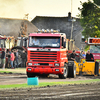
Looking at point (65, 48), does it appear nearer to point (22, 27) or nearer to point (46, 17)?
point (22, 27)

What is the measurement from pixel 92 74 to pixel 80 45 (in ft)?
211

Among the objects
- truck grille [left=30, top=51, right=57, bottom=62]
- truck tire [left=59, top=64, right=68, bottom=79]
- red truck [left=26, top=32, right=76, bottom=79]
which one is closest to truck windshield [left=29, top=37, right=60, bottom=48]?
red truck [left=26, top=32, right=76, bottom=79]

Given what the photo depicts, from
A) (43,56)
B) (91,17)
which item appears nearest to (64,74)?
(43,56)

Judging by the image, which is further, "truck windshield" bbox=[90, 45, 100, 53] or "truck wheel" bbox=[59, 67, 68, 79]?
"truck windshield" bbox=[90, 45, 100, 53]

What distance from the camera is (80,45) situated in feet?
301

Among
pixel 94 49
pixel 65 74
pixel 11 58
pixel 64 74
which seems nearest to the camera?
pixel 64 74

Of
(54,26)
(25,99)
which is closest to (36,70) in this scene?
(25,99)

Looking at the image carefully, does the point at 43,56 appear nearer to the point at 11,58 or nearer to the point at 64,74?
the point at 64,74

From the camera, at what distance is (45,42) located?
2273cm

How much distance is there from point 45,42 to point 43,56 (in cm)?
90

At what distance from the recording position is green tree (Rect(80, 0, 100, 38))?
53.4 m

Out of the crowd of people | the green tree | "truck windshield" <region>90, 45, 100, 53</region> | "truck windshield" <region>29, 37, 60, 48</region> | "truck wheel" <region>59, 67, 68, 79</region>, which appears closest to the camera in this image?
"truck windshield" <region>29, 37, 60, 48</region>

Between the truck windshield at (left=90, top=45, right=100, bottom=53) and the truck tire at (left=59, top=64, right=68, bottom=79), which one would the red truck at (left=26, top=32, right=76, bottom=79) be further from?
the truck windshield at (left=90, top=45, right=100, bottom=53)

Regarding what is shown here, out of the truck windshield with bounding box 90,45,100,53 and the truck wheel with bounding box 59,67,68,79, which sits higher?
the truck windshield with bounding box 90,45,100,53
